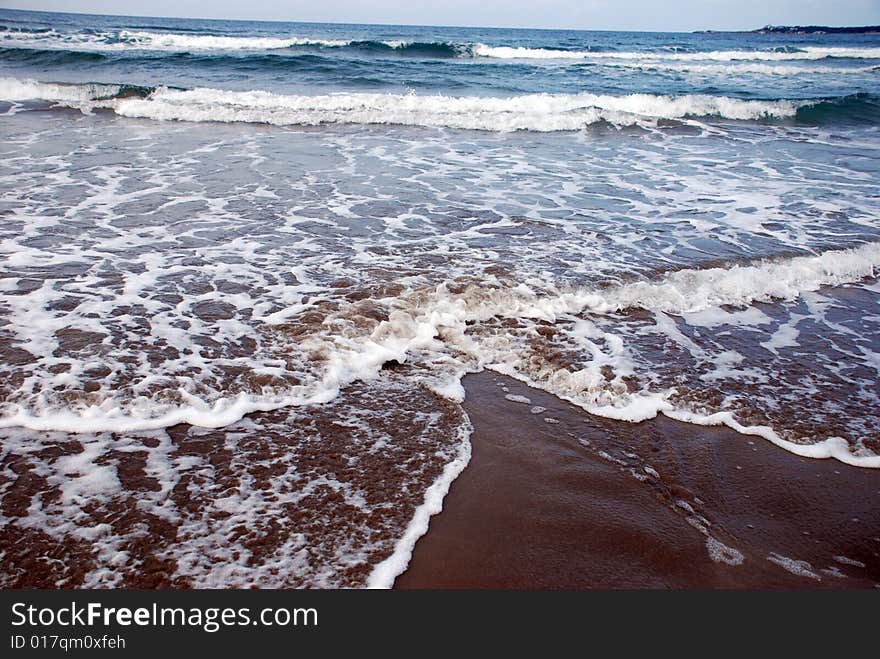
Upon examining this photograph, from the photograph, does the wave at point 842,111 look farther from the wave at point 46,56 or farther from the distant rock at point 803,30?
the distant rock at point 803,30

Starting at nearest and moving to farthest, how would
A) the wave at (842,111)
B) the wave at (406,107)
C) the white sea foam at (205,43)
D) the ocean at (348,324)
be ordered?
1. the ocean at (348,324)
2. the wave at (406,107)
3. the wave at (842,111)
4. the white sea foam at (205,43)

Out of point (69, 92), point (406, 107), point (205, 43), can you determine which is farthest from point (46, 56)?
point (406, 107)

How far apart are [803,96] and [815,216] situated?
15611 millimetres

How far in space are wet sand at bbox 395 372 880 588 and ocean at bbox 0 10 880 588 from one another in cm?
15

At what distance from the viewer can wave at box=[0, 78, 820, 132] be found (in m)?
13.8

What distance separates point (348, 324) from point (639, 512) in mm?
2276

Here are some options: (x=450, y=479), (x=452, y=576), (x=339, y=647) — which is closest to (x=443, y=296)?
(x=450, y=479)

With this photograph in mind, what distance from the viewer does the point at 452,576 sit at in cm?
223

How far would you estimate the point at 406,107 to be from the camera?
15.7 metres

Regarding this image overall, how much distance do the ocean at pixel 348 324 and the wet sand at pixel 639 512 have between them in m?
0.15

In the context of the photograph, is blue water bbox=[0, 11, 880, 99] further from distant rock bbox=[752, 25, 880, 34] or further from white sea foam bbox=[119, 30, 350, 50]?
distant rock bbox=[752, 25, 880, 34]

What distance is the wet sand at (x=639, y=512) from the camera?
2.29 metres

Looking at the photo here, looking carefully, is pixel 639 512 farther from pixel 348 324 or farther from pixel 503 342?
pixel 348 324

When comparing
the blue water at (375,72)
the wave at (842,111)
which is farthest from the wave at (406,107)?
the blue water at (375,72)
